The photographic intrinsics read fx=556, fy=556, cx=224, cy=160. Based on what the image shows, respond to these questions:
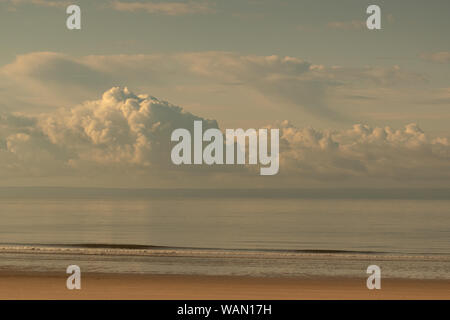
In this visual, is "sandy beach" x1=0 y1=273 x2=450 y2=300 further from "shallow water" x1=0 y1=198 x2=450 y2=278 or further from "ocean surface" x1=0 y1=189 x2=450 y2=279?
"shallow water" x1=0 y1=198 x2=450 y2=278

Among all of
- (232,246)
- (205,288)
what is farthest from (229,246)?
(205,288)

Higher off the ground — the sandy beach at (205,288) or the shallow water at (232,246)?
the shallow water at (232,246)

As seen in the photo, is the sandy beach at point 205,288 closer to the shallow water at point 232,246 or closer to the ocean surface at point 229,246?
the ocean surface at point 229,246

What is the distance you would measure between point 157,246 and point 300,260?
11.4 metres

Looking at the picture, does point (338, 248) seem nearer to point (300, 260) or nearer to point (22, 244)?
point (300, 260)

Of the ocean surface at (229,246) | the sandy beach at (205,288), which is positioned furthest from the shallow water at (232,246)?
the sandy beach at (205,288)

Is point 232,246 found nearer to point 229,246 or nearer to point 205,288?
point 229,246

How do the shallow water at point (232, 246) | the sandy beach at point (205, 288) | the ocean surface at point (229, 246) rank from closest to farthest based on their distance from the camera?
the sandy beach at point (205, 288)
the ocean surface at point (229, 246)
the shallow water at point (232, 246)

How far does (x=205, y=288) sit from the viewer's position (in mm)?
19281

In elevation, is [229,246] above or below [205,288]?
above

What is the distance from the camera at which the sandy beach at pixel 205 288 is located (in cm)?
1783

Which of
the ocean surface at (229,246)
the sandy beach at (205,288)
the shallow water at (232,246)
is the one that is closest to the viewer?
the sandy beach at (205,288)
